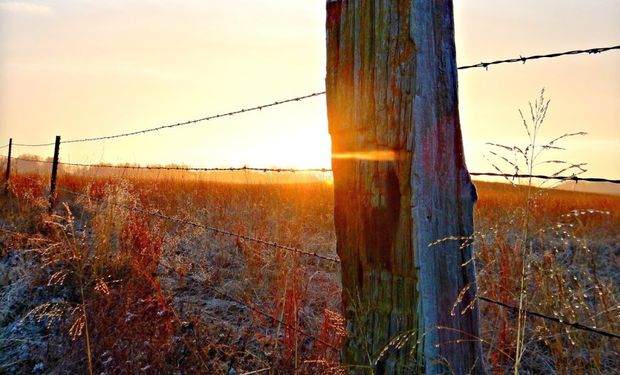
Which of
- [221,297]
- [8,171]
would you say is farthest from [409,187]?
[8,171]

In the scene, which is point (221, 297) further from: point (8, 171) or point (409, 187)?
point (8, 171)

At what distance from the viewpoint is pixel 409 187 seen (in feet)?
5.17

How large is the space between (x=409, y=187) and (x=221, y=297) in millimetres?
2972

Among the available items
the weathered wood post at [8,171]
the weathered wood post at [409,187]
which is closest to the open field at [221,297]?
the weathered wood post at [409,187]

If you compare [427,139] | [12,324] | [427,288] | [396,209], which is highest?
[427,139]

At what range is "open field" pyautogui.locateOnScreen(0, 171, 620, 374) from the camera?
113 inches

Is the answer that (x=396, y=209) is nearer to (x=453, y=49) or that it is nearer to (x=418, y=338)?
(x=418, y=338)

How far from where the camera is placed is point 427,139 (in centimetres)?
157

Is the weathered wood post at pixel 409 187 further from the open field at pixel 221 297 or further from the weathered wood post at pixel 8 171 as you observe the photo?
the weathered wood post at pixel 8 171

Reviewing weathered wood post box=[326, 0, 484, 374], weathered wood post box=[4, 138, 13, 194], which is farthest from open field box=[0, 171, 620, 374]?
weathered wood post box=[4, 138, 13, 194]

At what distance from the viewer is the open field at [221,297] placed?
2.88 metres

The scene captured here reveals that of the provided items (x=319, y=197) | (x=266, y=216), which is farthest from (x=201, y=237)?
(x=319, y=197)

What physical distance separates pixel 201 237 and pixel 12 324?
2.59m

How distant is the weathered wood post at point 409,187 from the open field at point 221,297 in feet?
0.37
